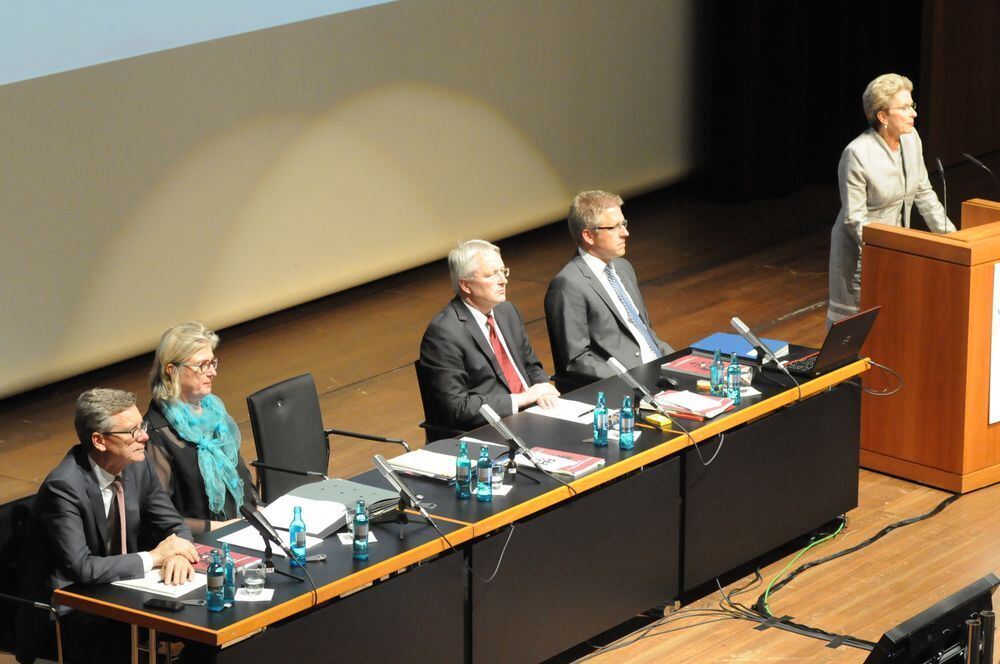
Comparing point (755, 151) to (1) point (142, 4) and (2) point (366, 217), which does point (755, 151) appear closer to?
(2) point (366, 217)

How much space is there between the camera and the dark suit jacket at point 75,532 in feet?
13.3

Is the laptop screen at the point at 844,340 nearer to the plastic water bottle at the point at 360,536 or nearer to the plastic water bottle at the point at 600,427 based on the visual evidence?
the plastic water bottle at the point at 600,427

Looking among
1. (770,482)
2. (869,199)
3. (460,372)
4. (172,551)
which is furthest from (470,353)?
(869,199)

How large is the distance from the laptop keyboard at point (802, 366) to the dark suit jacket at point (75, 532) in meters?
2.33

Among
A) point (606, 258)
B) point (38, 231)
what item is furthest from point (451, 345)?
point (38, 231)

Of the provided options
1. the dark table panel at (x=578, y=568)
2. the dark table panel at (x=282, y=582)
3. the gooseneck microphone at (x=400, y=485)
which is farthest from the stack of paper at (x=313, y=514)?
the dark table panel at (x=578, y=568)

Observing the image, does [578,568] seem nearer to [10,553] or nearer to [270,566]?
[270,566]

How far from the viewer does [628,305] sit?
19.8 ft

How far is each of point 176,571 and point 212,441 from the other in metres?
0.85

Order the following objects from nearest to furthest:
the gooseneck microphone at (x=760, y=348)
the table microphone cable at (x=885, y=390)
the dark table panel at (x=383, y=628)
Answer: the dark table panel at (x=383, y=628) → the gooseneck microphone at (x=760, y=348) → the table microphone cable at (x=885, y=390)

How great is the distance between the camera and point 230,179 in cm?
840

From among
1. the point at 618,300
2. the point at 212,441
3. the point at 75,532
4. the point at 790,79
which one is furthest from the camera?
the point at 790,79

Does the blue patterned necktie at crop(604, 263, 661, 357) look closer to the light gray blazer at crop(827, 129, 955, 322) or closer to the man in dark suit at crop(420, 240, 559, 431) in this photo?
the man in dark suit at crop(420, 240, 559, 431)

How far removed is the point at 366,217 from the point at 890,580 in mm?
4589
